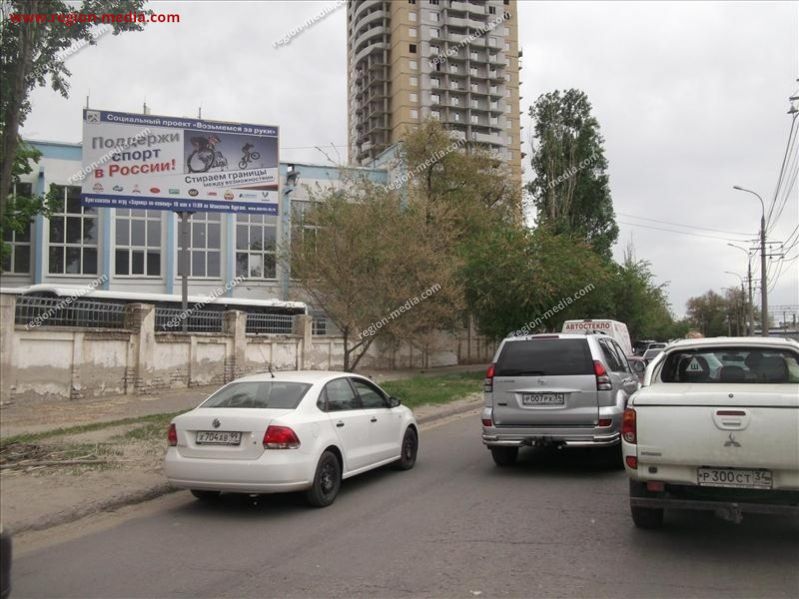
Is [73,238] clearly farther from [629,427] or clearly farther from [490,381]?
[629,427]

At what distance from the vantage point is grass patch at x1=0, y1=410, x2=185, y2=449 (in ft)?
37.4

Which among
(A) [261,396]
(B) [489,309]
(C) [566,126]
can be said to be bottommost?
(A) [261,396]

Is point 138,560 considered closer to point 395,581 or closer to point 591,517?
point 395,581

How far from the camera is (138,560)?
18.9 ft

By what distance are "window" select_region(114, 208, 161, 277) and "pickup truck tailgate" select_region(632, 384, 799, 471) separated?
37266 millimetres

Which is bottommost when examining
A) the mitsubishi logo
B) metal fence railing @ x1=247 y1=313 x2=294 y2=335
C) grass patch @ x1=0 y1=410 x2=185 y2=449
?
grass patch @ x1=0 y1=410 x2=185 y2=449

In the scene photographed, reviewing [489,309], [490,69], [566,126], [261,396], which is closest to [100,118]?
[489,309]

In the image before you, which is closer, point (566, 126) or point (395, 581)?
point (395, 581)

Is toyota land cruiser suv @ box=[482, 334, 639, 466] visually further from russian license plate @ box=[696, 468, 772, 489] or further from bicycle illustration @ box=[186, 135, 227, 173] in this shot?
bicycle illustration @ box=[186, 135, 227, 173]

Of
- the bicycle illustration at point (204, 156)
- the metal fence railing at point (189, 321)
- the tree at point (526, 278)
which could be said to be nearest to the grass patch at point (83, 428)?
the metal fence railing at point (189, 321)

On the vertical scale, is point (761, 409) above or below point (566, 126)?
below

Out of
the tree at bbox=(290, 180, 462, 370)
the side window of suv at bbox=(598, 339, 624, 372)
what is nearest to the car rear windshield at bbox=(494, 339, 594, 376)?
the side window of suv at bbox=(598, 339, 624, 372)

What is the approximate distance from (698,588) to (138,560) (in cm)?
438

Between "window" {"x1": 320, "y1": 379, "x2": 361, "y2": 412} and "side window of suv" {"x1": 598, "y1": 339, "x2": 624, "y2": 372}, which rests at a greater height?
"side window of suv" {"x1": 598, "y1": 339, "x2": 624, "y2": 372}
